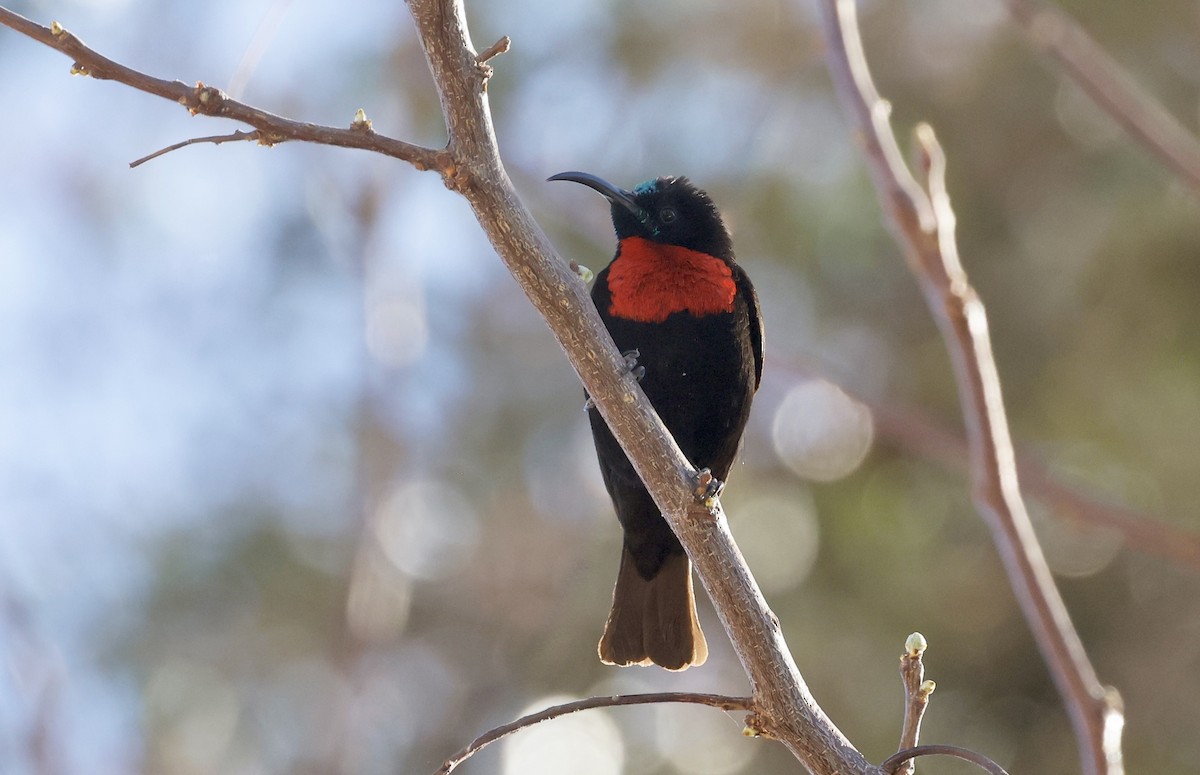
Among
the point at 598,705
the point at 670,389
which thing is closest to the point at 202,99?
the point at 598,705

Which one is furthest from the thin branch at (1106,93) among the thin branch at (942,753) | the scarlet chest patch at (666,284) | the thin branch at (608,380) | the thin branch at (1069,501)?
the thin branch at (942,753)

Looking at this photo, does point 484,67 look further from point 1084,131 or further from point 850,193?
point 1084,131

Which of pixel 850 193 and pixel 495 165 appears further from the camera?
pixel 850 193

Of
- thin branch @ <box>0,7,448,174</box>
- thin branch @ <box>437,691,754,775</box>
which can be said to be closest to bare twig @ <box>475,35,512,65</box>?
thin branch @ <box>0,7,448,174</box>

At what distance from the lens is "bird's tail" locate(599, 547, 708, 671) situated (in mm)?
3898

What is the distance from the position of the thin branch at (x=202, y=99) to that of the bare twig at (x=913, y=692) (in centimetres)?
125

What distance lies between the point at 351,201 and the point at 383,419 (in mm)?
1660

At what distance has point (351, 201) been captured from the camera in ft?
28.1

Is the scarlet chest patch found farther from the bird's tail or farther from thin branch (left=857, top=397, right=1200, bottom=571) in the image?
the bird's tail

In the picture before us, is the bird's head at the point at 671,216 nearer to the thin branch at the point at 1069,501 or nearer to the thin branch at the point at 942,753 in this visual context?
the thin branch at the point at 1069,501

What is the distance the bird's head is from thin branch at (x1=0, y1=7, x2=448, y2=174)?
210 centimetres

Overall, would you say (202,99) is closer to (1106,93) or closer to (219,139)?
(219,139)

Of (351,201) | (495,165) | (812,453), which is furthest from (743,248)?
(495,165)

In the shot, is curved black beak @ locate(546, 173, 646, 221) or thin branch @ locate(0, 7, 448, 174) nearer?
thin branch @ locate(0, 7, 448, 174)
